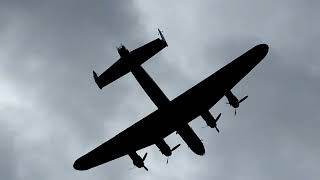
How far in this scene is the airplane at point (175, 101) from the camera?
51.9 m

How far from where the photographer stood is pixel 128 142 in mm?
56000

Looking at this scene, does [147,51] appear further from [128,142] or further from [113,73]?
[128,142]

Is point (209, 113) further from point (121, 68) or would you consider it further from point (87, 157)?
point (87, 157)

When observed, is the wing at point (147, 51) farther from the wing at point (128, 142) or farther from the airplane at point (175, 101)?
the wing at point (128, 142)

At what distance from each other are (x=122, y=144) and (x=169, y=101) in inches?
303

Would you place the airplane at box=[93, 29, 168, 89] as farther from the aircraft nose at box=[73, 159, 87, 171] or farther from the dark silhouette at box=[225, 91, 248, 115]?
the aircraft nose at box=[73, 159, 87, 171]

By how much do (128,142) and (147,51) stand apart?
9.71 metres

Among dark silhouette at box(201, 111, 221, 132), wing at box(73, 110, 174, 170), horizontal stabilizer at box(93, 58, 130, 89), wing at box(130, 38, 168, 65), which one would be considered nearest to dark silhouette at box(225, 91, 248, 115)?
dark silhouette at box(201, 111, 221, 132)

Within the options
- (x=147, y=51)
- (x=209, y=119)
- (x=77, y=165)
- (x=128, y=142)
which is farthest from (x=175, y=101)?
(x=77, y=165)

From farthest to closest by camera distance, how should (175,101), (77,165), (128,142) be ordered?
(77,165) → (128,142) → (175,101)

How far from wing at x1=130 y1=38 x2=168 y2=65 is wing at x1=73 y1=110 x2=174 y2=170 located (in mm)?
5059

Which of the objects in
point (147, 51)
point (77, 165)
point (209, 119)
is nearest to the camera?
point (147, 51)

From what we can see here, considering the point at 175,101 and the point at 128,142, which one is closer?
the point at 175,101

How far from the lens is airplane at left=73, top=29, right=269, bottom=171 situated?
51.9 m
